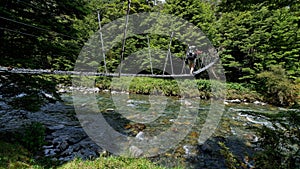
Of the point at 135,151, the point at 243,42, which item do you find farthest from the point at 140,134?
the point at 243,42

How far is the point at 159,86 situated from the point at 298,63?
25.1 feet

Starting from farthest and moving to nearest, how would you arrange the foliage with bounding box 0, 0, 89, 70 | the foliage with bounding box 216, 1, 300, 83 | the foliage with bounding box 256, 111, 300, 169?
1. the foliage with bounding box 216, 1, 300, 83
2. the foliage with bounding box 0, 0, 89, 70
3. the foliage with bounding box 256, 111, 300, 169

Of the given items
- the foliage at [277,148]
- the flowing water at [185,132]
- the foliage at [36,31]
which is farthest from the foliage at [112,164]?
the foliage at [36,31]

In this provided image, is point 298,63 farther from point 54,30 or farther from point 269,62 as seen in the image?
point 54,30

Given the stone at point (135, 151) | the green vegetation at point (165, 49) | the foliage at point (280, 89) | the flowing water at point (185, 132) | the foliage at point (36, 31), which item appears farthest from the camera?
the foliage at point (280, 89)

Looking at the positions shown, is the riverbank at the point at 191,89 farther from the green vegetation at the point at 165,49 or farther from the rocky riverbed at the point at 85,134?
the rocky riverbed at the point at 85,134

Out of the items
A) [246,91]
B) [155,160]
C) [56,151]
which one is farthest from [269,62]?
[56,151]

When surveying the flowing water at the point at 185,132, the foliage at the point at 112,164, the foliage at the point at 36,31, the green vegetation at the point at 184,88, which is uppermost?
the foliage at the point at 36,31

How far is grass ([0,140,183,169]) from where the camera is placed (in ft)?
6.98

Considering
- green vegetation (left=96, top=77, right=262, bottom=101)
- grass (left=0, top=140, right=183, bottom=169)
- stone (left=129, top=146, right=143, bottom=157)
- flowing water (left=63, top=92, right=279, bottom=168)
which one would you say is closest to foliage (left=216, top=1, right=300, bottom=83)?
green vegetation (left=96, top=77, right=262, bottom=101)

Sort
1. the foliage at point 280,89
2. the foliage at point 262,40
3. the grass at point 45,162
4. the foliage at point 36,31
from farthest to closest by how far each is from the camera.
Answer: the foliage at point 262,40, the foliage at point 280,89, the foliage at point 36,31, the grass at point 45,162

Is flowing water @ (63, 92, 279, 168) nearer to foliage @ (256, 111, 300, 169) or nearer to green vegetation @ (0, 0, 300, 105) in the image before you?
foliage @ (256, 111, 300, 169)

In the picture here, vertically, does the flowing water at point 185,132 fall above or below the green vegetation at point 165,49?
below

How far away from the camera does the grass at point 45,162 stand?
213 cm
